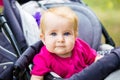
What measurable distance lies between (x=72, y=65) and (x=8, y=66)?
1.38 ft

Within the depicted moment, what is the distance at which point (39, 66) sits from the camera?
2350 mm

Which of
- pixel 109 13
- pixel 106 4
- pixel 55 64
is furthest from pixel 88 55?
pixel 106 4

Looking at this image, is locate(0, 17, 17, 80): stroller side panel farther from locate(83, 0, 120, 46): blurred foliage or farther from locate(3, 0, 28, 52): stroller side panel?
locate(83, 0, 120, 46): blurred foliage

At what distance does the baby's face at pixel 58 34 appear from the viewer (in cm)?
231

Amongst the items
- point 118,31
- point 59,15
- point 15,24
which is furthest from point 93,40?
point 118,31

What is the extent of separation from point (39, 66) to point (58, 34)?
200 millimetres

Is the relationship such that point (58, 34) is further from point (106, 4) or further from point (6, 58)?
point (106, 4)

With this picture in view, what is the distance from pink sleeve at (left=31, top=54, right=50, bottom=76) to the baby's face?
0.25 ft

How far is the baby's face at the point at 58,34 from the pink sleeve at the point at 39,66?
0.25 ft

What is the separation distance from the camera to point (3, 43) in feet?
8.86

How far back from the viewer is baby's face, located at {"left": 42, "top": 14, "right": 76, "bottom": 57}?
2.31m

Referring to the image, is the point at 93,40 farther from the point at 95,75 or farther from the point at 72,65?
the point at 95,75

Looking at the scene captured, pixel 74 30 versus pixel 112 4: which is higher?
pixel 74 30

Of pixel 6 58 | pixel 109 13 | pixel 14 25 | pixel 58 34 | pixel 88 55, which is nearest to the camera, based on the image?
pixel 58 34
